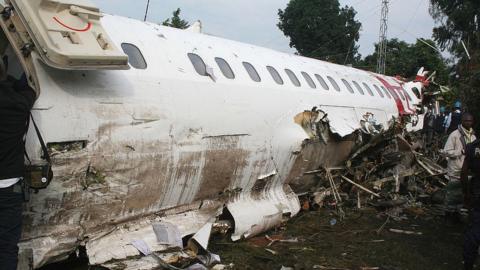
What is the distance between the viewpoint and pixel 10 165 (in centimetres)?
406

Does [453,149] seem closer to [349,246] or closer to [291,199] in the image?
[349,246]

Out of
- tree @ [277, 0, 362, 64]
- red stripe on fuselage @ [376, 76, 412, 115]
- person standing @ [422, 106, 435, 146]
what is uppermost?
tree @ [277, 0, 362, 64]

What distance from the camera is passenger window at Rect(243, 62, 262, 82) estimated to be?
790cm

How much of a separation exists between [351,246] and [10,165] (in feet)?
18.2

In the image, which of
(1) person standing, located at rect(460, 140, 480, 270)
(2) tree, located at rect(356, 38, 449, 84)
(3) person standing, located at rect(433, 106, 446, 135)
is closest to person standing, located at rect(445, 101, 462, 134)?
(3) person standing, located at rect(433, 106, 446, 135)

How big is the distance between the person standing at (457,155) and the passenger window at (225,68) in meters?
4.65

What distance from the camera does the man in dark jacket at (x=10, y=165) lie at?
398 centimetres

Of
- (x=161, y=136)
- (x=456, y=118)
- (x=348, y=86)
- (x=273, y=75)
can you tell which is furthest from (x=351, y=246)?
(x=456, y=118)

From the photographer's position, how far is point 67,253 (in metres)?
5.37

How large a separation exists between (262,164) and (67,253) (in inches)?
143

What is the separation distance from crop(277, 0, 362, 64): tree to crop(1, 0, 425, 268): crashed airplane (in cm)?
5035

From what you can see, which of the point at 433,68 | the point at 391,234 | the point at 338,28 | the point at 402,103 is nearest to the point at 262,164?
the point at 391,234

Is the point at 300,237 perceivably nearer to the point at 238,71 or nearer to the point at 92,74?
the point at 238,71

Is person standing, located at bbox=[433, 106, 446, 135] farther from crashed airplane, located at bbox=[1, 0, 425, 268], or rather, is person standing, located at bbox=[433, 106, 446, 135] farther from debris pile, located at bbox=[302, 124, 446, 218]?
crashed airplane, located at bbox=[1, 0, 425, 268]
